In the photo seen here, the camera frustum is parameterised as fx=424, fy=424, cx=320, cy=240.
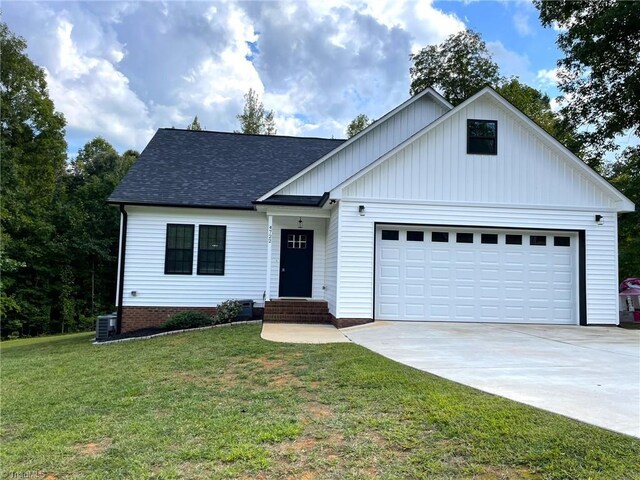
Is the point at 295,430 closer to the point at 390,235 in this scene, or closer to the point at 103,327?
the point at 390,235

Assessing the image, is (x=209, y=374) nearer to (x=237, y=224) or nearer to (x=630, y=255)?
(x=237, y=224)

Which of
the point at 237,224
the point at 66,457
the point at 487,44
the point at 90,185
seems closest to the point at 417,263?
the point at 237,224

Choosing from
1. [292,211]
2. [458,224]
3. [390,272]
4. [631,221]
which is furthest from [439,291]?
[631,221]

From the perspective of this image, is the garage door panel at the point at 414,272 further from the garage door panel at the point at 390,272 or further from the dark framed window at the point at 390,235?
the dark framed window at the point at 390,235

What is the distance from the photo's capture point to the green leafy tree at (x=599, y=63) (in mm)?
14203

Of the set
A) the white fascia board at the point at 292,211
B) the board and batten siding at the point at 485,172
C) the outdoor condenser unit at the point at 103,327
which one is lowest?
the outdoor condenser unit at the point at 103,327

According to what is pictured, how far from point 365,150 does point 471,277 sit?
17.0 ft

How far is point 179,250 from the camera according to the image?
1298 centimetres

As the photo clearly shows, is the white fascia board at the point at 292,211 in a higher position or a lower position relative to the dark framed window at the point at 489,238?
higher

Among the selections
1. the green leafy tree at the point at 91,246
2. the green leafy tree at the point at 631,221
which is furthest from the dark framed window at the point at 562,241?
the green leafy tree at the point at 91,246

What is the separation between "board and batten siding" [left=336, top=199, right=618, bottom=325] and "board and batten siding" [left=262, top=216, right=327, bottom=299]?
2638mm

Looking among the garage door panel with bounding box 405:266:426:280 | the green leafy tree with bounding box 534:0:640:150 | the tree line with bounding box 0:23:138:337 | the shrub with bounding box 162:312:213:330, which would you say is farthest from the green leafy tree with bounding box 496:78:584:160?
the tree line with bounding box 0:23:138:337

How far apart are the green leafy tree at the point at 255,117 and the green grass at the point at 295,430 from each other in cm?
2858

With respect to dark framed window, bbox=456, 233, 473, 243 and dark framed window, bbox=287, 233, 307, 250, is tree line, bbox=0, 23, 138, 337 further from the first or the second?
dark framed window, bbox=456, 233, 473, 243
